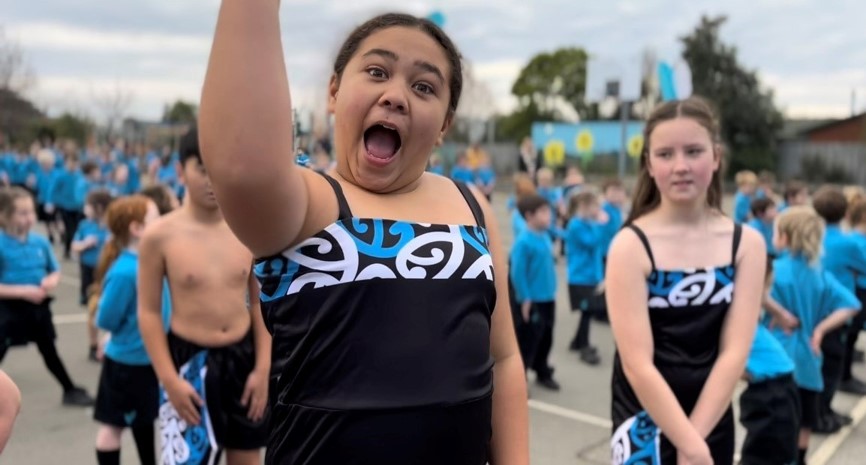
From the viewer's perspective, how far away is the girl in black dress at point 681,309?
6.98 feet

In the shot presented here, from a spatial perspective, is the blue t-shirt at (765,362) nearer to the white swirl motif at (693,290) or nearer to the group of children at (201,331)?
the white swirl motif at (693,290)

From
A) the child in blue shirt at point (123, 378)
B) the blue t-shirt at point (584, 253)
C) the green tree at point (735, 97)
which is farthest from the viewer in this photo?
the green tree at point (735, 97)

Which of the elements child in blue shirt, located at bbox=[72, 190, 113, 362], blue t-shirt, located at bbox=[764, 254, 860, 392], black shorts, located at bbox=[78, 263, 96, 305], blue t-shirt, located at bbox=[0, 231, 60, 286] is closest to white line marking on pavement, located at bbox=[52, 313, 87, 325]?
black shorts, located at bbox=[78, 263, 96, 305]

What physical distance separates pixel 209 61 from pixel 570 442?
4226 mm

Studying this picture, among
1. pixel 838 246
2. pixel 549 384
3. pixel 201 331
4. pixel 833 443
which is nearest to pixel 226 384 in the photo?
pixel 201 331

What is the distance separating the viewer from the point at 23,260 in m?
5.16

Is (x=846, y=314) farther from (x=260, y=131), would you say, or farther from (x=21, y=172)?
(x=21, y=172)

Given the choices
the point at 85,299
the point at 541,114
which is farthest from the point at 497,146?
the point at 85,299

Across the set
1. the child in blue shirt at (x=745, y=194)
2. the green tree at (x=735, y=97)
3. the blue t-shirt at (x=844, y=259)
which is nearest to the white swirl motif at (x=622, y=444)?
the blue t-shirt at (x=844, y=259)

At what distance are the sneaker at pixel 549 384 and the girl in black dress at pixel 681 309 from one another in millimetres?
3645

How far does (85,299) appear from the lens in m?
8.31

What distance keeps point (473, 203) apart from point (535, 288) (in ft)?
15.3

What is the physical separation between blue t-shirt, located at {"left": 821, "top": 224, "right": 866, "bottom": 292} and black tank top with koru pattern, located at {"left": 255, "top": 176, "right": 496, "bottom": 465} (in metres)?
5.33

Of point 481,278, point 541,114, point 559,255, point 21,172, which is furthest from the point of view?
point 541,114
